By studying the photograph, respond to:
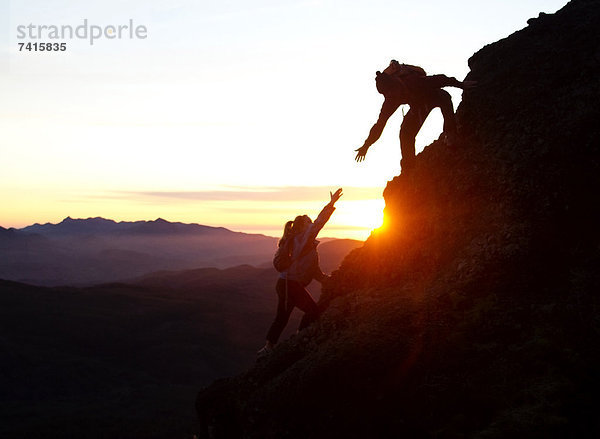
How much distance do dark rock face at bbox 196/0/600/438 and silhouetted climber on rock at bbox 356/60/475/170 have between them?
340mm

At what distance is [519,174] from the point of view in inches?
289

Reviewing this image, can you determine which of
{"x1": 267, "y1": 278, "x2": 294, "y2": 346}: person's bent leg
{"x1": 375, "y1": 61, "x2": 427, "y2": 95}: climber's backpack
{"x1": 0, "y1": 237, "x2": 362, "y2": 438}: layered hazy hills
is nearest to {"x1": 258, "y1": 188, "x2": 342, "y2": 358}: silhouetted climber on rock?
{"x1": 267, "y1": 278, "x2": 294, "y2": 346}: person's bent leg

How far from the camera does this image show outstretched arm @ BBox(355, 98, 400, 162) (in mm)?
8469

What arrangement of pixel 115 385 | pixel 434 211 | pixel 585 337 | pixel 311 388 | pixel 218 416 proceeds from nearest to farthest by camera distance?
pixel 585 337, pixel 311 388, pixel 218 416, pixel 434 211, pixel 115 385

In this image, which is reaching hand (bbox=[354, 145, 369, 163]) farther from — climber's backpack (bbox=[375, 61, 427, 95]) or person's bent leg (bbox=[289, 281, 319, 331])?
person's bent leg (bbox=[289, 281, 319, 331])

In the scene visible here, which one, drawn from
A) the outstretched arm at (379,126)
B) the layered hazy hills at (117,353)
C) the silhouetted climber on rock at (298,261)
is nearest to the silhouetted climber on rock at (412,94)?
the outstretched arm at (379,126)

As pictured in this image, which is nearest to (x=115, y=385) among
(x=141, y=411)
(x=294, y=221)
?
(x=141, y=411)

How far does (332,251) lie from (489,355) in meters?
134

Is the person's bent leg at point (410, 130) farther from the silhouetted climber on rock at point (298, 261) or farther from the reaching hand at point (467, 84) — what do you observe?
the silhouetted climber on rock at point (298, 261)

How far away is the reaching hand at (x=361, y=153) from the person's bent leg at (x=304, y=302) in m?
1.87

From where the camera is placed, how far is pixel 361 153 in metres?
8.66

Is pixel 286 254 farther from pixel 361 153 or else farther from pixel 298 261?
pixel 361 153

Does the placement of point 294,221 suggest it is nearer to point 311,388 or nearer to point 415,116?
point 415,116

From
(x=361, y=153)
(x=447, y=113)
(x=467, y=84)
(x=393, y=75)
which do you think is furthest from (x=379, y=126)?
(x=467, y=84)
